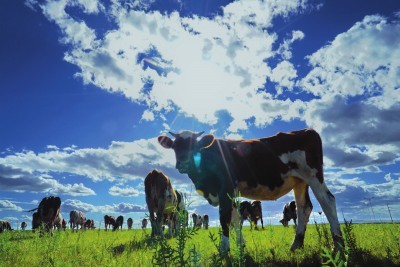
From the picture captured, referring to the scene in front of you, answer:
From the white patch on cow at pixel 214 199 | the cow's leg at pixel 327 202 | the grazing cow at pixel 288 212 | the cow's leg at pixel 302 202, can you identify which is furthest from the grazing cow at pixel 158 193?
the grazing cow at pixel 288 212

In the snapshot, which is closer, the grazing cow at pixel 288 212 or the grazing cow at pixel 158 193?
the grazing cow at pixel 158 193

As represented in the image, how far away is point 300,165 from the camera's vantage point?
7773mm

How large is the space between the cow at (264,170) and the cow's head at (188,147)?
0.03 meters

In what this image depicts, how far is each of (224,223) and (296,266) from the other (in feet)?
6.91

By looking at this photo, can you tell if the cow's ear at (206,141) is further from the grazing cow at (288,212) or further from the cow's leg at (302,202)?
the grazing cow at (288,212)

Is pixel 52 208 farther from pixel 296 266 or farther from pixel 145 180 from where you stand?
pixel 296 266

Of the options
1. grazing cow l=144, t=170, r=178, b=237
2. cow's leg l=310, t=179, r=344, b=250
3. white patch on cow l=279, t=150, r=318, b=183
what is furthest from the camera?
grazing cow l=144, t=170, r=178, b=237

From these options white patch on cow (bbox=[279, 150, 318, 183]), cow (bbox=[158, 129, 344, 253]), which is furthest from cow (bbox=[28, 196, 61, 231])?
white patch on cow (bbox=[279, 150, 318, 183])

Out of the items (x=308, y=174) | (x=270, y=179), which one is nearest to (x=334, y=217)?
(x=308, y=174)

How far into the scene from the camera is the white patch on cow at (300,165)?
768 cm

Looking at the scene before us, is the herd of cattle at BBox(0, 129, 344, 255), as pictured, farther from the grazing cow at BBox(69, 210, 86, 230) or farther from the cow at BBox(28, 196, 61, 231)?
the grazing cow at BBox(69, 210, 86, 230)

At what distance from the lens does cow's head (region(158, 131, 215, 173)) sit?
853cm

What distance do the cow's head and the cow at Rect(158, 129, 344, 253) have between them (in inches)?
1.1

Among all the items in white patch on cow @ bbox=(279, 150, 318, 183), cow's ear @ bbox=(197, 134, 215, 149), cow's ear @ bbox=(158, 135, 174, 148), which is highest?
cow's ear @ bbox=(158, 135, 174, 148)
